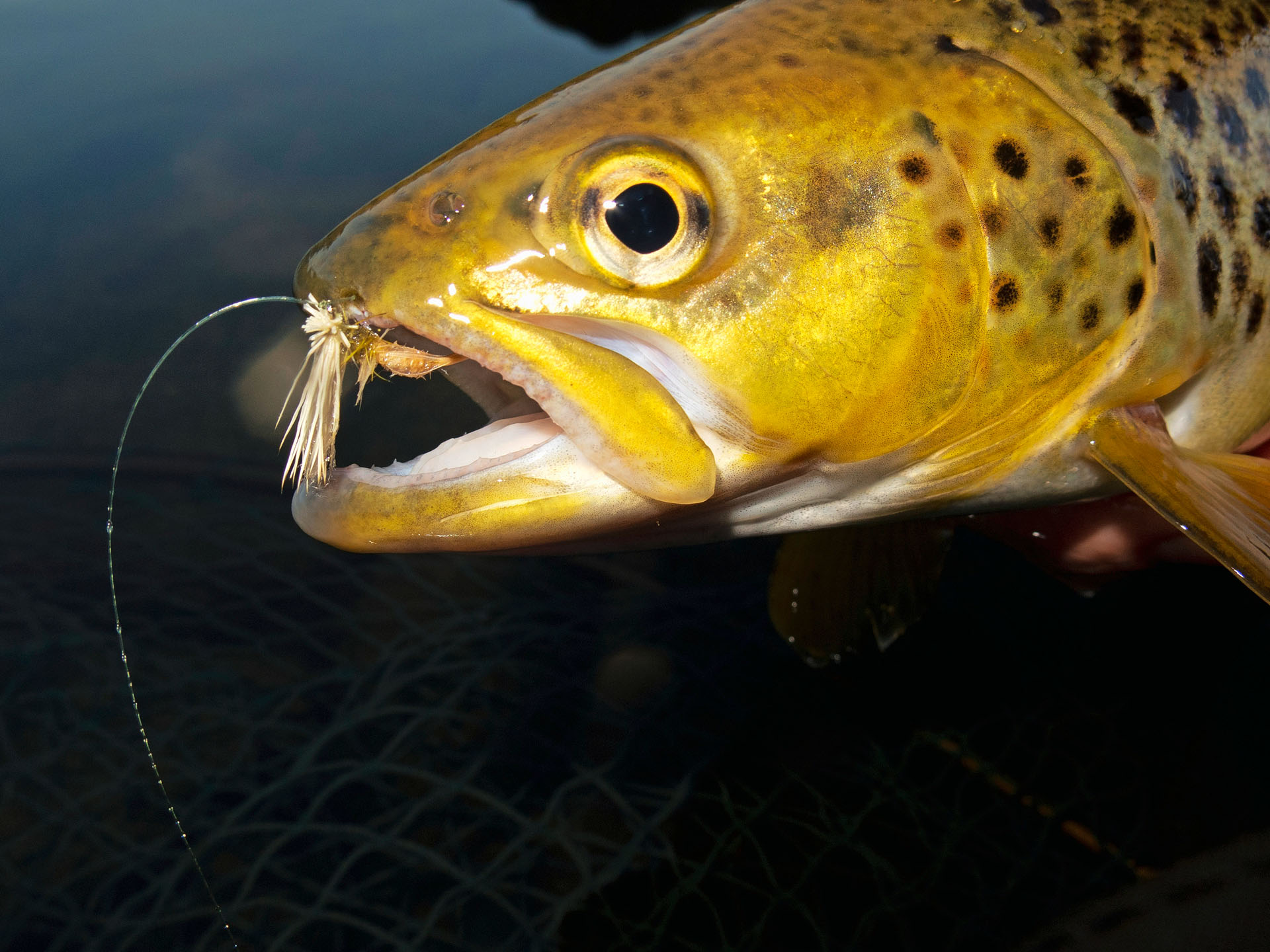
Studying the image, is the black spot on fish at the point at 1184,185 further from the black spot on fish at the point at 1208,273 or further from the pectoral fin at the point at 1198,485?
the pectoral fin at the point at 1198,485

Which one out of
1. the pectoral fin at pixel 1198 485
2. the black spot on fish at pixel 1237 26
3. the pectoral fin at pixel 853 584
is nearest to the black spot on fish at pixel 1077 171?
the pectoral fin at pixel 1198 485

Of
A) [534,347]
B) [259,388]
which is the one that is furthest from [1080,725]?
[259,388]

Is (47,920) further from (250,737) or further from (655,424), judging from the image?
(655,424)

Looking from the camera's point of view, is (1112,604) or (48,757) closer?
(48,757)

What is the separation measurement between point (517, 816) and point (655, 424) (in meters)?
1.04

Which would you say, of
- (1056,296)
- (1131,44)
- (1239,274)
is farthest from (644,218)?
(1239,274)

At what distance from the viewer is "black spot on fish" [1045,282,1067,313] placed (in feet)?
3.96

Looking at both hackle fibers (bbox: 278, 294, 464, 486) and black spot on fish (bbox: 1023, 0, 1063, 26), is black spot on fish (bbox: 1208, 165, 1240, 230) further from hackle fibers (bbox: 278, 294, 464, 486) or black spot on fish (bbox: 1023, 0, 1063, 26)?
hackle fibers (bbox: 278, 294, 464, 486)

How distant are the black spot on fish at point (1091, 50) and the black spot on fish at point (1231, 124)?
0.21m

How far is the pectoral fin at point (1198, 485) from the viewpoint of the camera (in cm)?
113

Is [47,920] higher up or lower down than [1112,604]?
lower down

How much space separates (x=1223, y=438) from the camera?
1.57 metres

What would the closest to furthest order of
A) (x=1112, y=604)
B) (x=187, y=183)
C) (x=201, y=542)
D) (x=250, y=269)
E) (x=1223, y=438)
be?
(x=1223, y=438), (x=1112, y=604), (x=201, y=542), (x=250, y=269), (x=187, y=183)

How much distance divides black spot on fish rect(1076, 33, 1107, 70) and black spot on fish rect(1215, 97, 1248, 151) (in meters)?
0.21
